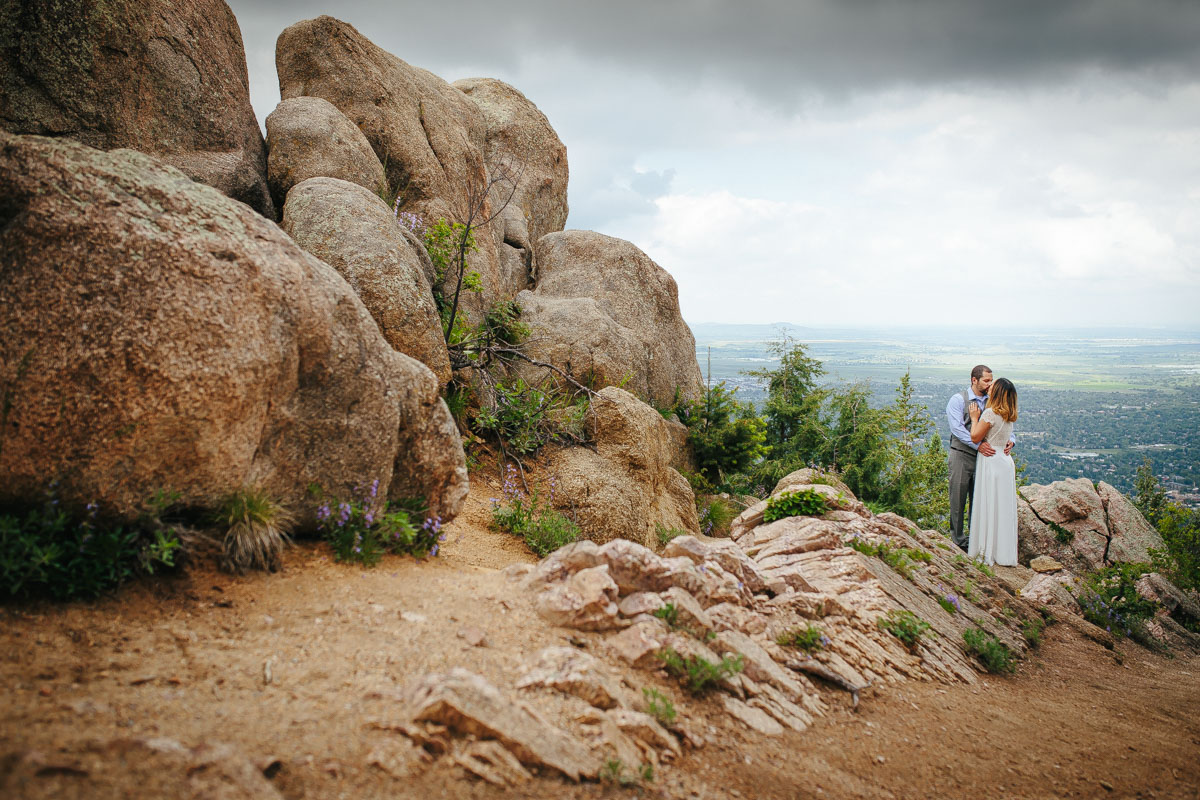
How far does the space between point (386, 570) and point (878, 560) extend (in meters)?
7.16

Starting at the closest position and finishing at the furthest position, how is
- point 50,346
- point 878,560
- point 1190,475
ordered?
point 50,346
point 878,560
point 1190,475

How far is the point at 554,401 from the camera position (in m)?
11.8

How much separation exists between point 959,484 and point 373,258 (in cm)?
1203

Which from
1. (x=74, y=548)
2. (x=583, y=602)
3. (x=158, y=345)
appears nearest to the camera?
(x=74, y=548)

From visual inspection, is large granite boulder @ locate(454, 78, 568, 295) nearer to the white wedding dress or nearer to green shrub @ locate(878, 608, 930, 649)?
the white wedding dress

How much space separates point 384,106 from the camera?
41.9 ft

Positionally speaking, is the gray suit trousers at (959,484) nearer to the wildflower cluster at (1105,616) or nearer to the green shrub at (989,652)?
the wildflower cluster at (1105,616)

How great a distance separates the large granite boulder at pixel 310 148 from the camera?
403 inches

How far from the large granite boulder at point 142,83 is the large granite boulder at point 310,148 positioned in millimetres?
277

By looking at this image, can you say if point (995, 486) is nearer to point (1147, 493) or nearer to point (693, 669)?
point (693, 669)

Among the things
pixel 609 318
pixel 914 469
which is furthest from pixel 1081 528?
pixel 609 318

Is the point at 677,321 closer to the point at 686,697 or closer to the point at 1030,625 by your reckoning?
the point at 1030,625

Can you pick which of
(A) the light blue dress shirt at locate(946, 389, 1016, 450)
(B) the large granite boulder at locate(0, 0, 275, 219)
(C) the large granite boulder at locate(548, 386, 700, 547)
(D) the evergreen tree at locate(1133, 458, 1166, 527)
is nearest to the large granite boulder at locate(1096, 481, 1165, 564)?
(A) the light blue dress shirt at locate(946, 389, 1016, 450)

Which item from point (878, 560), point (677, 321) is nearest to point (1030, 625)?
point (878, 560)
